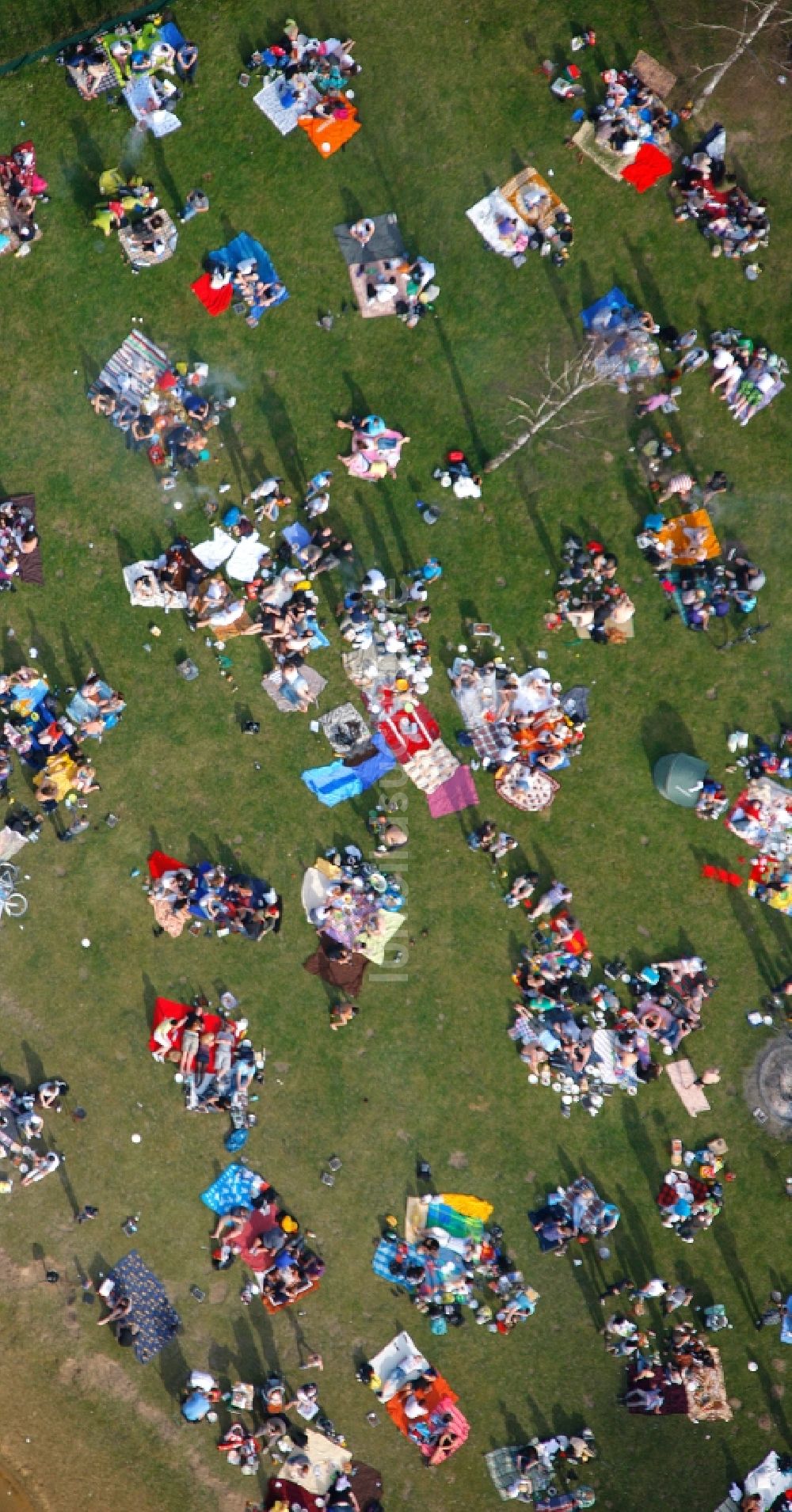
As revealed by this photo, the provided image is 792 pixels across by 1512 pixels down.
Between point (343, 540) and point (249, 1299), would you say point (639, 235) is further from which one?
point (249, 1299)

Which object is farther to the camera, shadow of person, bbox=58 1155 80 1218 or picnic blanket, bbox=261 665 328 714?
shadow of person, bbox=58 1155 80 1218

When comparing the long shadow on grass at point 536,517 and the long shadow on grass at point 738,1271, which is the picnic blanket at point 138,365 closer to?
the long shadow on grass at point 536,517

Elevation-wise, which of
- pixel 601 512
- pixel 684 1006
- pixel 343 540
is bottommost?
pixel 684 1006

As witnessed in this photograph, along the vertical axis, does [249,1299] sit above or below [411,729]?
below

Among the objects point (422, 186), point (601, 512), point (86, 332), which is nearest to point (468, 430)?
point (601, 512)

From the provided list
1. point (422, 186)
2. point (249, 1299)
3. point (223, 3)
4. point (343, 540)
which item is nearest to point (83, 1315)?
point (249, 1299)

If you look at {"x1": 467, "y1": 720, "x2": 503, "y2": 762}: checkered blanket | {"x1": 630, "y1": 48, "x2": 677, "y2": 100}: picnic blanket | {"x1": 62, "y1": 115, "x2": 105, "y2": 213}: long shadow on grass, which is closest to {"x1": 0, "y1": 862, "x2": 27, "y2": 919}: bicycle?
{"x1": 467, "y1": 720, "x2": 503, "y2": 762}: checkered blanket

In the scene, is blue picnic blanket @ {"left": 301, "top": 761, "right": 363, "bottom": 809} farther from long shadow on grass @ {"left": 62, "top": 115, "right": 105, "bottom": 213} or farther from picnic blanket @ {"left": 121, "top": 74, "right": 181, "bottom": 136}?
picnic blanket @ {"left": 121, "top": 74, "right": 181, "bottom": 136}

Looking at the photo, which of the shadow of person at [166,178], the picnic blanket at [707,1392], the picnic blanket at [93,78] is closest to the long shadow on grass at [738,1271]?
the picnic blanket at [707,1392]
